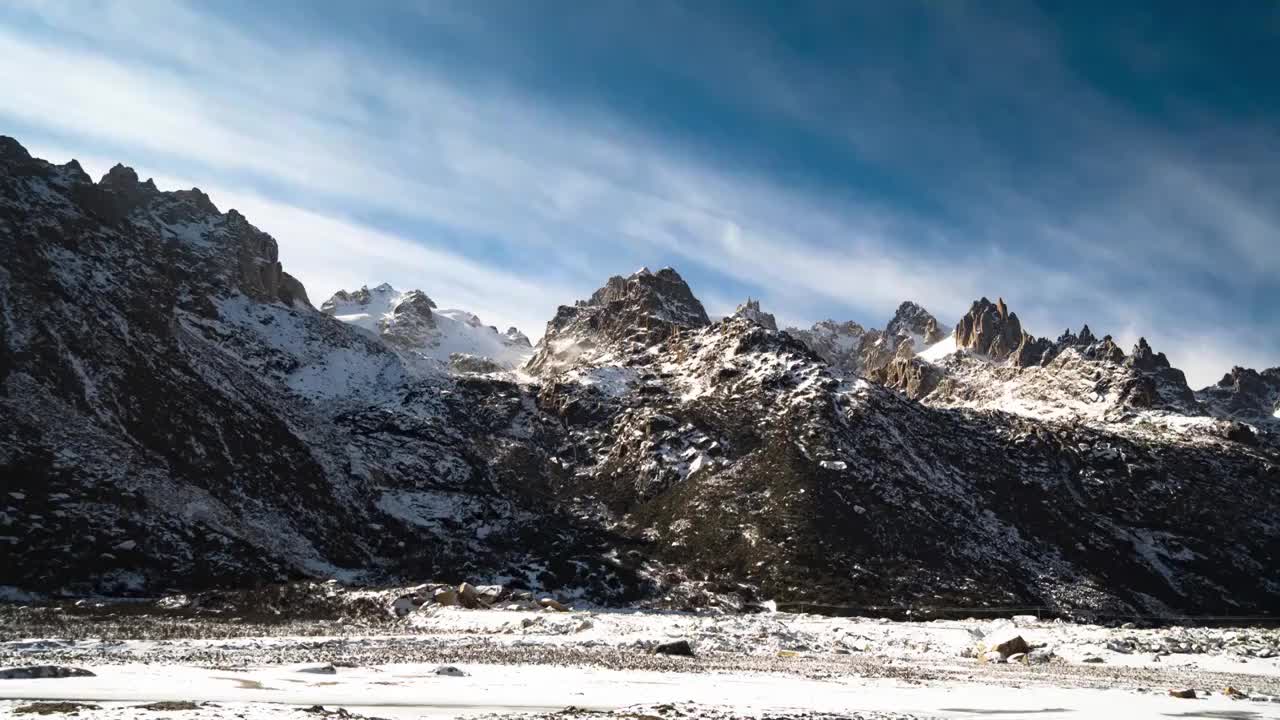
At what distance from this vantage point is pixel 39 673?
22109 mm

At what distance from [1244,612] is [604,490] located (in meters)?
92.0

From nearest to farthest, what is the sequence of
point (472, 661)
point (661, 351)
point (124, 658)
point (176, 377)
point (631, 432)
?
point (124, 658)
point (472, 661)
point (176, 377)
point (631, 432)
point (661, 351)

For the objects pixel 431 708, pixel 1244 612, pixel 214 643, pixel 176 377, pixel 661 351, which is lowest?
pixel 1244 612

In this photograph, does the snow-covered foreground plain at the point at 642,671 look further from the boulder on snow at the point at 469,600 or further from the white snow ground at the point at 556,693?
the boulder on snow at the point at 469,600

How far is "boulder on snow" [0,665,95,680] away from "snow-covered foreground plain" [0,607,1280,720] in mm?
743

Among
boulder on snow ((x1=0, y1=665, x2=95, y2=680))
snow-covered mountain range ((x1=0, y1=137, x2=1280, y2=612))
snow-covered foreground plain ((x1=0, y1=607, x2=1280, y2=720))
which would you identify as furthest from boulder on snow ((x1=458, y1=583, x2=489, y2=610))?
boulder on snow ((x1=0, y1=665, x2=95, y2=680))

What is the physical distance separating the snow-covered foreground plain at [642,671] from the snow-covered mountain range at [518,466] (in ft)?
113

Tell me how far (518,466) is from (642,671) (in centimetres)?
10513

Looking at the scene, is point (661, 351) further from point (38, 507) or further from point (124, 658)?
point (124, 658)

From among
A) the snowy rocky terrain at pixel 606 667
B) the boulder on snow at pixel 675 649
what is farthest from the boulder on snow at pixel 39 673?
the boulder on snow at pixel 675 649

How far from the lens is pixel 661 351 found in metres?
173

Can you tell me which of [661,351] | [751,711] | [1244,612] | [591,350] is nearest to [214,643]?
[751,711]

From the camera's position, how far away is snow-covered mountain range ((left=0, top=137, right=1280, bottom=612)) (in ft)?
268

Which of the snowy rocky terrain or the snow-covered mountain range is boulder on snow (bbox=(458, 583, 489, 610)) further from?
the snow-covered mountain range
